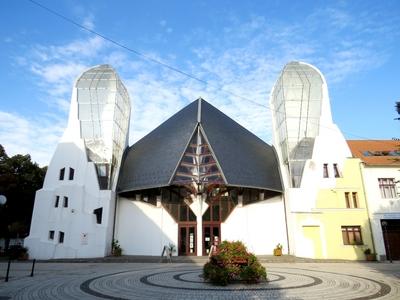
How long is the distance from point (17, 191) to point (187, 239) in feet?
59.1

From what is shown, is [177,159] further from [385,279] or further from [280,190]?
[385,279]

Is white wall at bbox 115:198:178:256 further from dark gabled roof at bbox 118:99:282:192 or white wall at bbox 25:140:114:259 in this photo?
dark gabled roof at bbox 118:99:282:192

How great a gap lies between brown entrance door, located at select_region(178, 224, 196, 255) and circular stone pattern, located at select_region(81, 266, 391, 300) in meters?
14.1

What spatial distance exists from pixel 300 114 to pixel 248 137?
6.18m

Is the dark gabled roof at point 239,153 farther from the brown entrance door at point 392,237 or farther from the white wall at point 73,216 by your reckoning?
the white wall at point 73,216

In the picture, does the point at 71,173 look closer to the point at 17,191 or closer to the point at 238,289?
the point at 17,191

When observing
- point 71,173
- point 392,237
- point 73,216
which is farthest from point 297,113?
point 73,216

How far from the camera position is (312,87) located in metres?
32.3

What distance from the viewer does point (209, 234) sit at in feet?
92.1

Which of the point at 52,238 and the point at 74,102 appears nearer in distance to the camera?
the point at 52,238

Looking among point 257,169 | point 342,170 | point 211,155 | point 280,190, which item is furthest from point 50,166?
point 342,170

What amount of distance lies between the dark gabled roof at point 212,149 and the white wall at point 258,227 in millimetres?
2625

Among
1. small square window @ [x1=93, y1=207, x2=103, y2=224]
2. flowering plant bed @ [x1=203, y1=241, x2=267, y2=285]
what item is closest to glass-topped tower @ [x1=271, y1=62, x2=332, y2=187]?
flowering plant bed @ [x1=203, y1=241, x2=267, y2=285]

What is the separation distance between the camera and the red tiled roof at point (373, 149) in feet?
92.9
